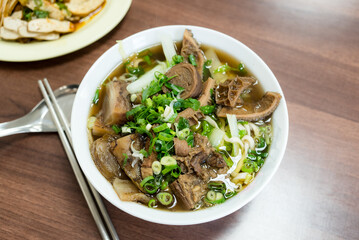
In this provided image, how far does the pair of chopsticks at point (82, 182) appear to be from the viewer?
1.98m

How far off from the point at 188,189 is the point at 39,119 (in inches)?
52.6

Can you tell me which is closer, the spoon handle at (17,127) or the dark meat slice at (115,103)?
the dark meat slice at (115,103)

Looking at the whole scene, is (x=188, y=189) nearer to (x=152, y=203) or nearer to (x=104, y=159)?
(x=152, y=203)

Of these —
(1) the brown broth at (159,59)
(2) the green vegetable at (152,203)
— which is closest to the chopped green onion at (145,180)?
(2) the green vegetable at (152,203)

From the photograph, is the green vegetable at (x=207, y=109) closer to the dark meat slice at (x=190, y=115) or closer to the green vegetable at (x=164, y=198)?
the dark meat slice at (x=190, y=115)

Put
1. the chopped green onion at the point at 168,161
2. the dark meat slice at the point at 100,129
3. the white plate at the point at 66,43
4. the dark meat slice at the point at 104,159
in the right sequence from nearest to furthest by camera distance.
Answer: the chopped green onion at the point at 168,161 < the dark meat slice at the point at 104,159 < the dark meat slice at the point at 100,129 < the white plate at the point at 66,43

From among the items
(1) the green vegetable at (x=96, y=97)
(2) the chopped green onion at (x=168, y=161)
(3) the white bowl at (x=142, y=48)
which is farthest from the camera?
(1) the green vegetable at (x=96, y=97)

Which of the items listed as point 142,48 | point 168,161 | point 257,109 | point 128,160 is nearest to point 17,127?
point 128,160

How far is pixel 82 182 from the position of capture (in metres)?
2.07

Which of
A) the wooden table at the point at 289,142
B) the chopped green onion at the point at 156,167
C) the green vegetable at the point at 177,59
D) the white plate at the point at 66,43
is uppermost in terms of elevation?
the white plate at the point at 66,43

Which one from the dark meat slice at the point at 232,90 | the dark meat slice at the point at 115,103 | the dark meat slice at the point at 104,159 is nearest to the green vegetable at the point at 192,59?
the dark meat slice at the point at 232,90

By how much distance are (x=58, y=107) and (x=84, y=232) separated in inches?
37.7

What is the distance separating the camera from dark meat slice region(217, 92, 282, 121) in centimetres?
197

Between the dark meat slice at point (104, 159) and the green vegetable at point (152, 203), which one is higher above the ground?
the dark meat slice at point (104, 159)
